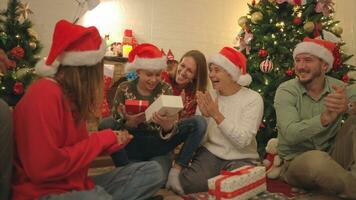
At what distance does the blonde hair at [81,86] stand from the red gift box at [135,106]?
0.57 m

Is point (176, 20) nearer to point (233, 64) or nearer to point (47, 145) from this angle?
point (233, 64)

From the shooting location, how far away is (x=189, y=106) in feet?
8.79

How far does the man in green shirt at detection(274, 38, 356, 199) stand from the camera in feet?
6.41

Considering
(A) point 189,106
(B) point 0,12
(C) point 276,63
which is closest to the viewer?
(A) point 189,106

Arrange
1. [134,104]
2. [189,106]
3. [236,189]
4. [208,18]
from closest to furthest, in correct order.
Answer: [236,189]
[134,104]
[189,106]
[208,18]

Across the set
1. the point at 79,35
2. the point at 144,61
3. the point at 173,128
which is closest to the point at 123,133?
the point at 79,35

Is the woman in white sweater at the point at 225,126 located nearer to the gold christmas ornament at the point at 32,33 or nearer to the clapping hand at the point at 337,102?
the clapping hand at the point at 337,102

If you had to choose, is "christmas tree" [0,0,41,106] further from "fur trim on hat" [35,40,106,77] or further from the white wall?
"fur trim on hat" [35,40,106,77]

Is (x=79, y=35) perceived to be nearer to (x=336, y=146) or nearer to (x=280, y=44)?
(x=336, y=146)

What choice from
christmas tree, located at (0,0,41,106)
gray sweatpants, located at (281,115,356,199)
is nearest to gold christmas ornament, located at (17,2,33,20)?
christmas tree, located at (0,0,41,106)

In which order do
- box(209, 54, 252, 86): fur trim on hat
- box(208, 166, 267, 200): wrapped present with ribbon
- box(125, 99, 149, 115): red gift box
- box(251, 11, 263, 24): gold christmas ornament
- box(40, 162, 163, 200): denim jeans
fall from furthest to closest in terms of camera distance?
box(251, 11, 263, 24): gold christmas ornament, box(209, 54, 252, 86): fur trim on hat, box(125, 99, 149, 115): red gift box, box(208, 166, 267, 200): wrapped present with ribbon, box(40, 162, 163, 200): denim jeans

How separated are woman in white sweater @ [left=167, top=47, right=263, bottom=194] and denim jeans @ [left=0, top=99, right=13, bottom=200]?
111 cm

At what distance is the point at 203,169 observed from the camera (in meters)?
2.28

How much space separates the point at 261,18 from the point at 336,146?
1886 millimetres
